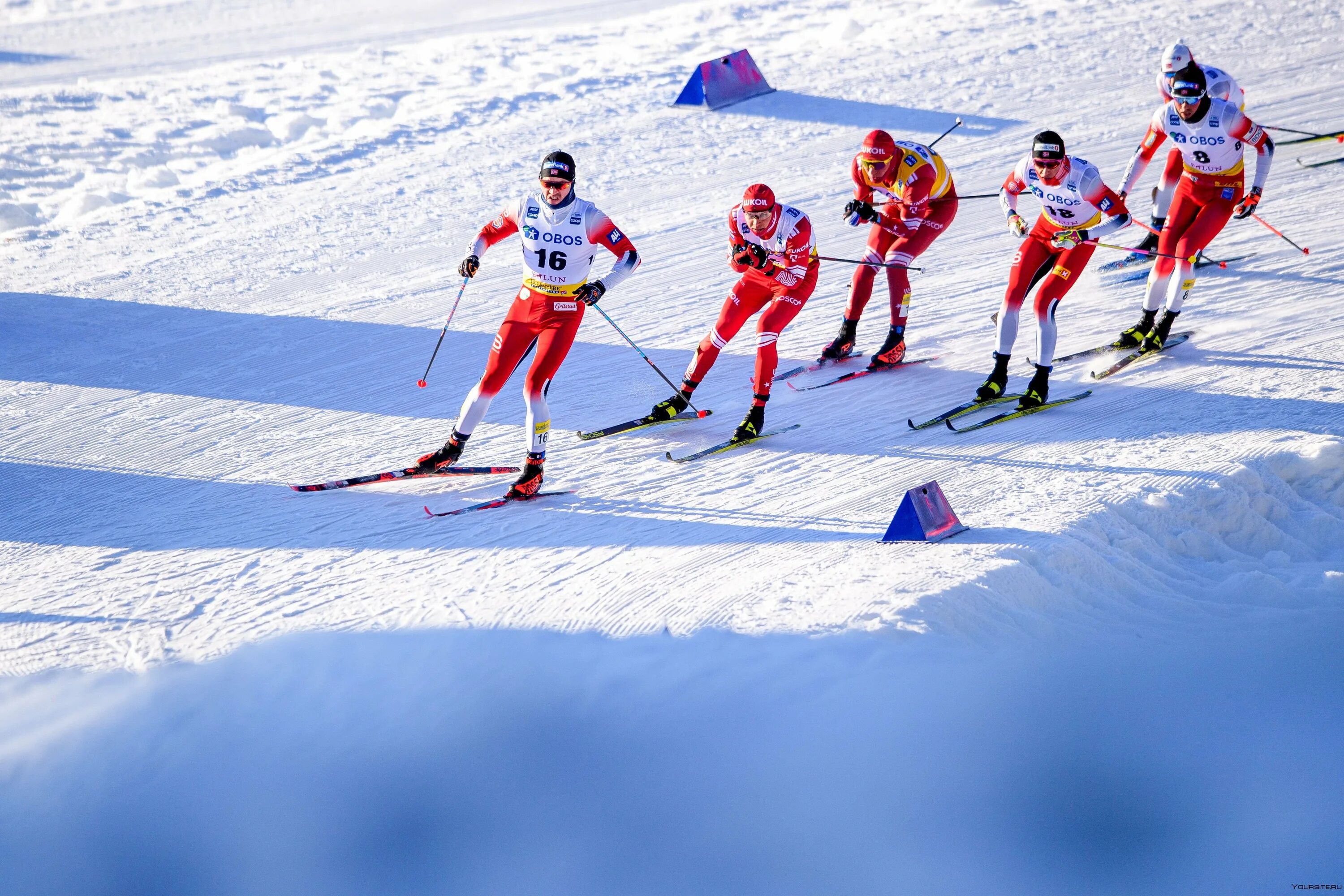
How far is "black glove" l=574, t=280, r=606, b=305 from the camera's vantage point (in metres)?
5.70

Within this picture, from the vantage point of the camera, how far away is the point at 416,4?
2214 cm

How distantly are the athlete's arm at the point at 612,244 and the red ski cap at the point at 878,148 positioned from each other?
1846 millimetres

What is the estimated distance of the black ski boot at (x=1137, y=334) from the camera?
6.99 meters

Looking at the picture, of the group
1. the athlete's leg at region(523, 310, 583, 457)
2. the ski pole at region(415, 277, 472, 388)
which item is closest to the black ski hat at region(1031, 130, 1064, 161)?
the athlete's leg at region(523, 310, 583, 457)

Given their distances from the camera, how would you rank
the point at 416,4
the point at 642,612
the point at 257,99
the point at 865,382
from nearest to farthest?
the point at 642,612 → the point at 865,382 → the point at 257,99 → the point at 416,4

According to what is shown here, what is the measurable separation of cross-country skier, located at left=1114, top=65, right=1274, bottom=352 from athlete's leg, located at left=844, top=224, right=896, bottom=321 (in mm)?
1500

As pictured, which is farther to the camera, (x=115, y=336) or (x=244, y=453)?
(x=115, y=336)

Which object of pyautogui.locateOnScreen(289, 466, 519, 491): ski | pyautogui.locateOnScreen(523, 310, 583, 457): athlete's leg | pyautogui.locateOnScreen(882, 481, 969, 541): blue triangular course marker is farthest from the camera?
pyautogui.locateOnScreen(289, 466, 519, 491): ski

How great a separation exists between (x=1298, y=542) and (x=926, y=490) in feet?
5.74

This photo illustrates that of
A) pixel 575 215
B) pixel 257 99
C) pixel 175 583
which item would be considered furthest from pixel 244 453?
pixel 257 99

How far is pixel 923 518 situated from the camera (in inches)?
194

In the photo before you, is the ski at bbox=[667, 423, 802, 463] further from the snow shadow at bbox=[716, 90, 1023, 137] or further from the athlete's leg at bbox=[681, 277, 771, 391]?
the snow shadow at bbox=[716, 90, 1023, 137]

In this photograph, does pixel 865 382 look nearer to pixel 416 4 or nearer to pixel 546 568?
pixel 546 568

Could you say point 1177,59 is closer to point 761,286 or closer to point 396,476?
point 761,286
